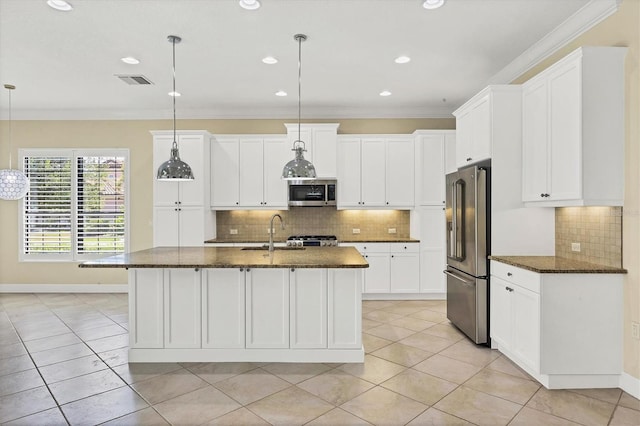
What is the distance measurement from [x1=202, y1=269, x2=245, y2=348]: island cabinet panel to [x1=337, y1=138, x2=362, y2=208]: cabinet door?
2894mm

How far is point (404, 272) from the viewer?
227 inches

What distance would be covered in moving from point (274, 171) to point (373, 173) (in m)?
1.53

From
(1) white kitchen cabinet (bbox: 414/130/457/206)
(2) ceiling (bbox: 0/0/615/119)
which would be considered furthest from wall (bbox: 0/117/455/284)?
(1) white kitchen cabinet (bbox: 414/130/457/206)

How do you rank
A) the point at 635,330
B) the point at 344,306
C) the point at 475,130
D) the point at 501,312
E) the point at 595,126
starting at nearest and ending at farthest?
the point at 635,330, the point at 595,126, the point at 344,306, the point at 501,312, the point at 475,130

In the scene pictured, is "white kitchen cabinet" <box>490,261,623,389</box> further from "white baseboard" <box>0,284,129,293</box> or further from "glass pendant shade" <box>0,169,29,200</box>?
"glass pendant shade" <box>0,169,29,200</box>

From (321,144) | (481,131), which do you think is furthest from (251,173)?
(481,131)

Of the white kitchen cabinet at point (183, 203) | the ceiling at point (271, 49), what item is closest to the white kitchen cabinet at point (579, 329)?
the ceiling at point (271, 49)

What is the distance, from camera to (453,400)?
274cm

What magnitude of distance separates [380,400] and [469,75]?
384 cm

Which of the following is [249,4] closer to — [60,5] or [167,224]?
[60,5]

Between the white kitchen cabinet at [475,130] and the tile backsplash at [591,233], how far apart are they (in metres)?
0.90

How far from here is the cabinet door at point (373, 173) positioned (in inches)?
236

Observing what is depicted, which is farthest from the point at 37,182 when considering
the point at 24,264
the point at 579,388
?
the point at 579,388

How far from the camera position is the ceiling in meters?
3.18
